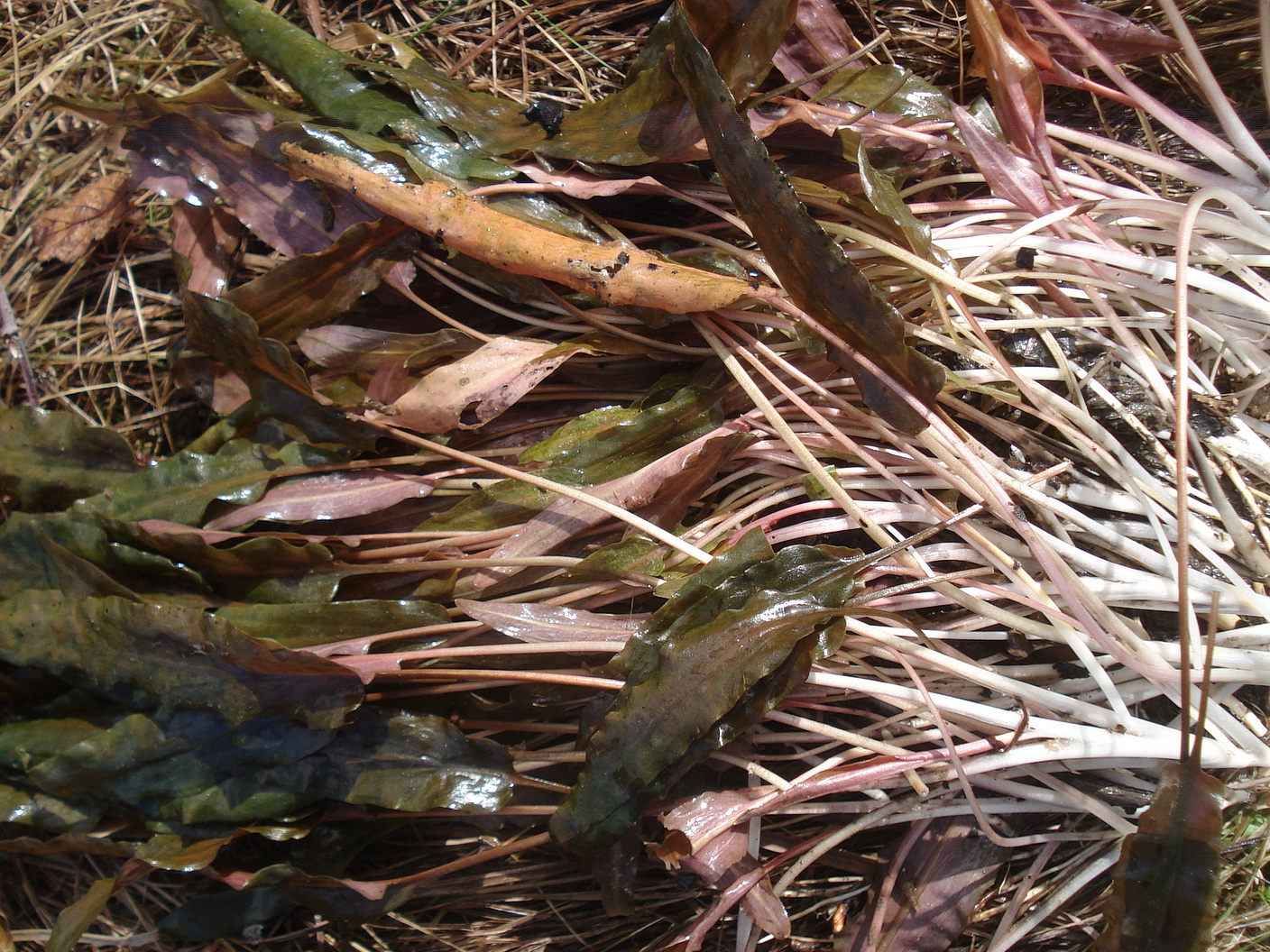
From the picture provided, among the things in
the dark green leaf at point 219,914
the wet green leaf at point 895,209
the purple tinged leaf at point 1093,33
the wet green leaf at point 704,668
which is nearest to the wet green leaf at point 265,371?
the wet green leaf at point 704,668

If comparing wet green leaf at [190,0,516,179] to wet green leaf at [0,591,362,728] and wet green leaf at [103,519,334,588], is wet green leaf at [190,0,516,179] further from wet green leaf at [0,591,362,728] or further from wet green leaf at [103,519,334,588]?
wet green leaf at [0,591,362,728]

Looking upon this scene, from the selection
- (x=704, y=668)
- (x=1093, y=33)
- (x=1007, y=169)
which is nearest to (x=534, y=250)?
(x=704, y=668)

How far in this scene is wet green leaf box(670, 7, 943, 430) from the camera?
95 centimetres

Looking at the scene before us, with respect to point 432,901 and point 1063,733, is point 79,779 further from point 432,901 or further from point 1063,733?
point 1063,733

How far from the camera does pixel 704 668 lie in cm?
97

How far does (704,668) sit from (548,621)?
0.24 meters

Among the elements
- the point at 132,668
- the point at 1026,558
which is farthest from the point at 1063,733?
the point at 132,668

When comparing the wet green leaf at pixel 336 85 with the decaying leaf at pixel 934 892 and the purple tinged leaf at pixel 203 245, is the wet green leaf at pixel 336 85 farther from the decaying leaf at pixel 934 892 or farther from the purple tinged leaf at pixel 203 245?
the decaying leaf at pixel 934 892

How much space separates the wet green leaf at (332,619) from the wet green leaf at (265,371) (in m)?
0.27

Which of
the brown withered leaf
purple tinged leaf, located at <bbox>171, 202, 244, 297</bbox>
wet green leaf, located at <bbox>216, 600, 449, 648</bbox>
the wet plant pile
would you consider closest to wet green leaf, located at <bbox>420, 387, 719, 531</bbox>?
the wet plant pile

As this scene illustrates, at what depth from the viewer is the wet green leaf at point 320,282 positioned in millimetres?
1218

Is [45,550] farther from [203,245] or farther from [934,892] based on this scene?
[934,892]

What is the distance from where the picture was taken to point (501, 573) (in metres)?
1.15

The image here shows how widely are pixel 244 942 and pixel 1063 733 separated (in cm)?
136
